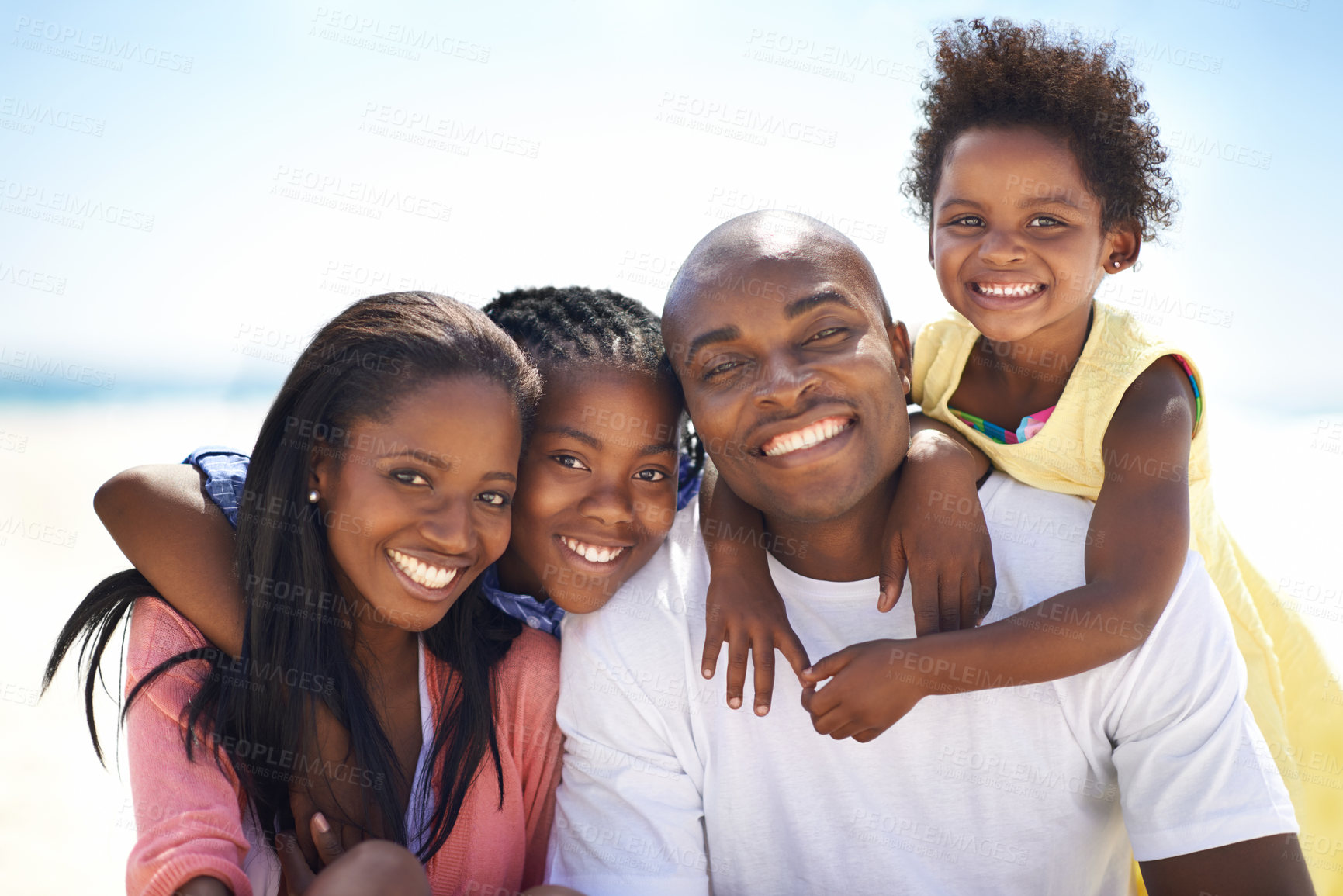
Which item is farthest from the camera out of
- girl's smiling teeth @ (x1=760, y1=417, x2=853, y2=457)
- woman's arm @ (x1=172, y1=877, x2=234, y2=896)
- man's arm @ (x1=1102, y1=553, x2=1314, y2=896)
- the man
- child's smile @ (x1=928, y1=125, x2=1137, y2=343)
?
child's smile @ (x1=928, y1=125, x2=1137, y2=343)

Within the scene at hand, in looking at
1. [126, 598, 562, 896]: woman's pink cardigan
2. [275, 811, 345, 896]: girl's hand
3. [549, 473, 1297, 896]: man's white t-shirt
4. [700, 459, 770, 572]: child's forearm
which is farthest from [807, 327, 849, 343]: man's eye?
[275, 811, 345, 896]: girl's hand

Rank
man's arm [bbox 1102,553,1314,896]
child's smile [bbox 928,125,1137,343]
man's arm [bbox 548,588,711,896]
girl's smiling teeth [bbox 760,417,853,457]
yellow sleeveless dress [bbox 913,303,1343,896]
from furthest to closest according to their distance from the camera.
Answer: child's smile [bbox 928,125,1137,343] < yellow sleeveless dress [bbox 913,303,1343,896] < girl's smiling teeth [bbox 760,417,853,457] < man's arm [bbox 548,588,711,896] < man's arm [bbox 1102,553,1314,896]

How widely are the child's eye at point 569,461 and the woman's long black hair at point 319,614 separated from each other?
0.15 metres

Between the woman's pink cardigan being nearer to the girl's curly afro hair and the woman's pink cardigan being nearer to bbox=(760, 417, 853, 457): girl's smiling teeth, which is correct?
bbox=(760, 417, 853, 457): girl's smiling teeth

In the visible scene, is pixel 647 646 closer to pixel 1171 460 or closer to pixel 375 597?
pixel 375 597

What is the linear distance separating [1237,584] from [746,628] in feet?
5.57

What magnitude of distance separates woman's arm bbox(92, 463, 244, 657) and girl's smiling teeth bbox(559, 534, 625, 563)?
872mm

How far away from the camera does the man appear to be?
231 cm

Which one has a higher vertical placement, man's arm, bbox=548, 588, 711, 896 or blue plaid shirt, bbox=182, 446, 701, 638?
blue plaid shirt, bbox=182, 446, 701, 638

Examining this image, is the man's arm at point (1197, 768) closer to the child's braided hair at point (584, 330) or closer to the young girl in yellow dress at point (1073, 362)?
the young girl in yellow dress at point (1073, 362)

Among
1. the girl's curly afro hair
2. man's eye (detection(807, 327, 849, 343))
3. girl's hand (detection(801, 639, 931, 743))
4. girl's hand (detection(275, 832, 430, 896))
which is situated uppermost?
the girl's curly afro hair

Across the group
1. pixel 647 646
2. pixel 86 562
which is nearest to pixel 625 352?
pixel 647 646

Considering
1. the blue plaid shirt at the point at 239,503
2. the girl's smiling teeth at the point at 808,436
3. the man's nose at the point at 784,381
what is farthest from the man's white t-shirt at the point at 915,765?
the man's nose at the point at 784,381

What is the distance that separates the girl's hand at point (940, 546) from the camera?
2.42 metres
